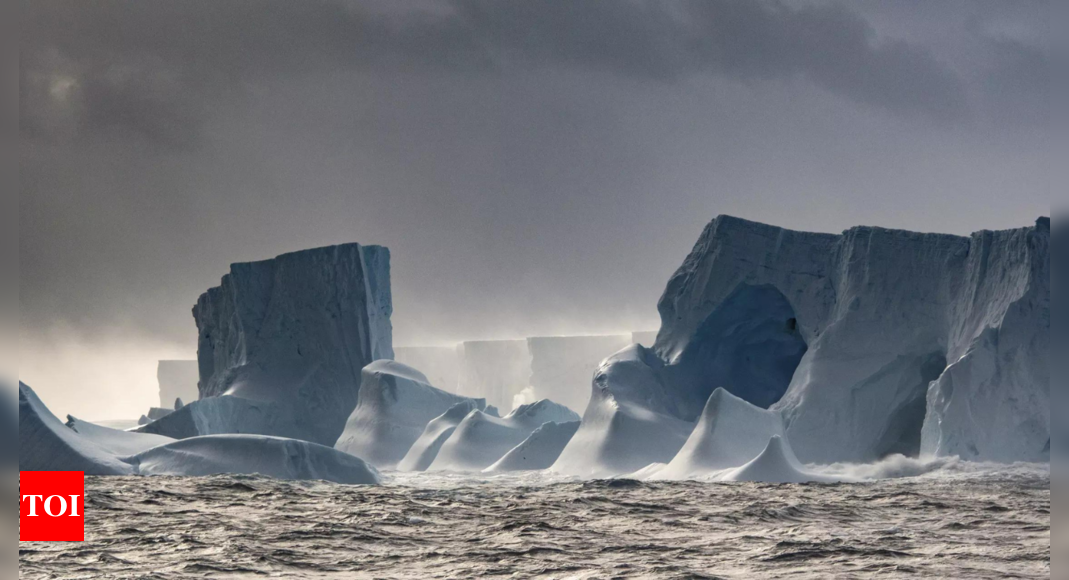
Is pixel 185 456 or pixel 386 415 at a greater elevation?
pixel 386 415

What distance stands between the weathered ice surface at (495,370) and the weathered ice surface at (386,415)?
68.3 feet

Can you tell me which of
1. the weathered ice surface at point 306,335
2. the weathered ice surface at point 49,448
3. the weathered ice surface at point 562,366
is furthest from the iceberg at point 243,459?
the weathered ice surface at point 562,366

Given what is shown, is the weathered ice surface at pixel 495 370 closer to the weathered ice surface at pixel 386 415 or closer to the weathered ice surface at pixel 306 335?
the weathered ice surface at pixel 306 335

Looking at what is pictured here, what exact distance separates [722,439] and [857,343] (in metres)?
3.61

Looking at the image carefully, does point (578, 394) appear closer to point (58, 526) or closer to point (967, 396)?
point (967, 396)

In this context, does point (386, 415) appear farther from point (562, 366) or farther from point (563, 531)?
point (562, 366)

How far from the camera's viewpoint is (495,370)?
4528cm

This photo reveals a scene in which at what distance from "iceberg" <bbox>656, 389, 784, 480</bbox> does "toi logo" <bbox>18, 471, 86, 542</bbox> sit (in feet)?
26.5

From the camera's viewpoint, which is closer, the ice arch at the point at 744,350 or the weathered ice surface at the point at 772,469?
the weathered ice surface at the point at 772,469

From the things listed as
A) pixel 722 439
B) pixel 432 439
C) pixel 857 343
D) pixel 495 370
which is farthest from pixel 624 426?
pixel 495 370

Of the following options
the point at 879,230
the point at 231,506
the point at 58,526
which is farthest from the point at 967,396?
the point at 58,526

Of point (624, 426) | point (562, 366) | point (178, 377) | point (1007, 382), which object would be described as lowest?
point (624, 426)

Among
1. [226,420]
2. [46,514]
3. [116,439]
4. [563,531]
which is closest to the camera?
[46,514]

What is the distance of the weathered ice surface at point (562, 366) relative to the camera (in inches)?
1645
